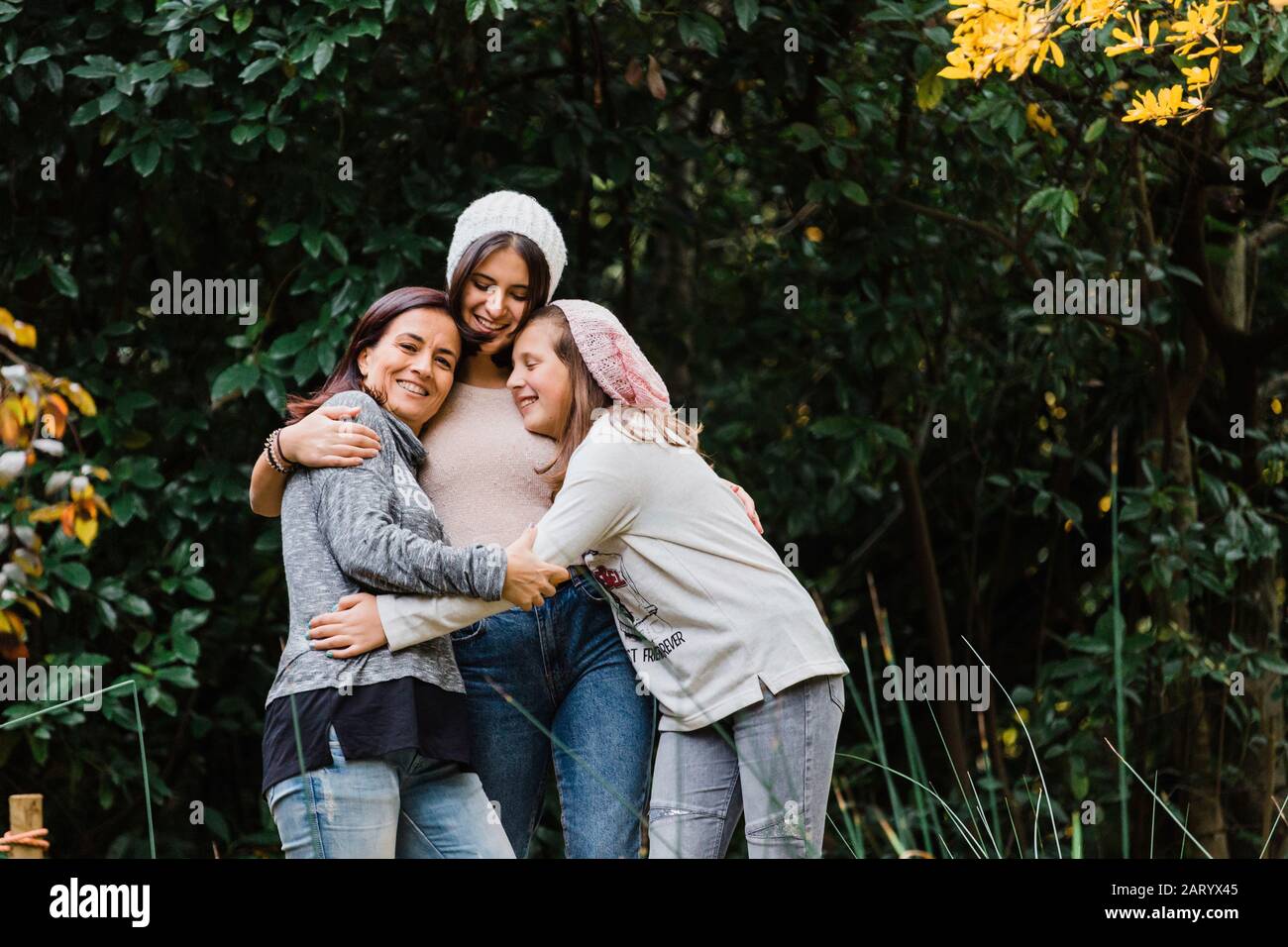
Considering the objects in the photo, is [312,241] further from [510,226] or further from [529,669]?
[529,669]

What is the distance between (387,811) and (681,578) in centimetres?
60

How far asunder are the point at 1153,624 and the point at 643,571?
9.04ft

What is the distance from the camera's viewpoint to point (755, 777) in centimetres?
237

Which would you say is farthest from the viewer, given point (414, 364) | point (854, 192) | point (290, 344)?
point (854, 192)

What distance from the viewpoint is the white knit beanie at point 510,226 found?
2760 mm

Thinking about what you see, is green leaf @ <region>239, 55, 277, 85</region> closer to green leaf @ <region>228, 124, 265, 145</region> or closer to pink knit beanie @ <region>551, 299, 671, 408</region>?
green leaf @ <region>228, 124, 265, 145</region>

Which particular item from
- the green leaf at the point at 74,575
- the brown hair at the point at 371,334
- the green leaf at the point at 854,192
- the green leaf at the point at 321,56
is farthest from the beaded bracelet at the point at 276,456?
the green leaf at the point at 854,192

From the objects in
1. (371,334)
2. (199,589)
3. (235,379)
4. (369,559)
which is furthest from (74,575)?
(369,559)

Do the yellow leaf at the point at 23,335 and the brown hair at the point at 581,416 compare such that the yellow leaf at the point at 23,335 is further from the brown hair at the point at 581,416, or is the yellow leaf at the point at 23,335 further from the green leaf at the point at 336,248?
the green leaf at the point at 336,248

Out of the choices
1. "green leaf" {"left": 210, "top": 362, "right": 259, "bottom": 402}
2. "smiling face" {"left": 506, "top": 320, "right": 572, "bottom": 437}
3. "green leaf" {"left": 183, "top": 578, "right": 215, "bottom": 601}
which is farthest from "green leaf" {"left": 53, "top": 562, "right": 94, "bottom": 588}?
"smiling face" {"left": 506, "top": 320, "right": 572, "bottom": 437}

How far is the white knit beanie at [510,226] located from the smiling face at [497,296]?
0.05 m

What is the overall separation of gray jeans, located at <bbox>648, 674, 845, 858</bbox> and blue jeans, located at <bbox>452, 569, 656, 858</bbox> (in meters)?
0.09
